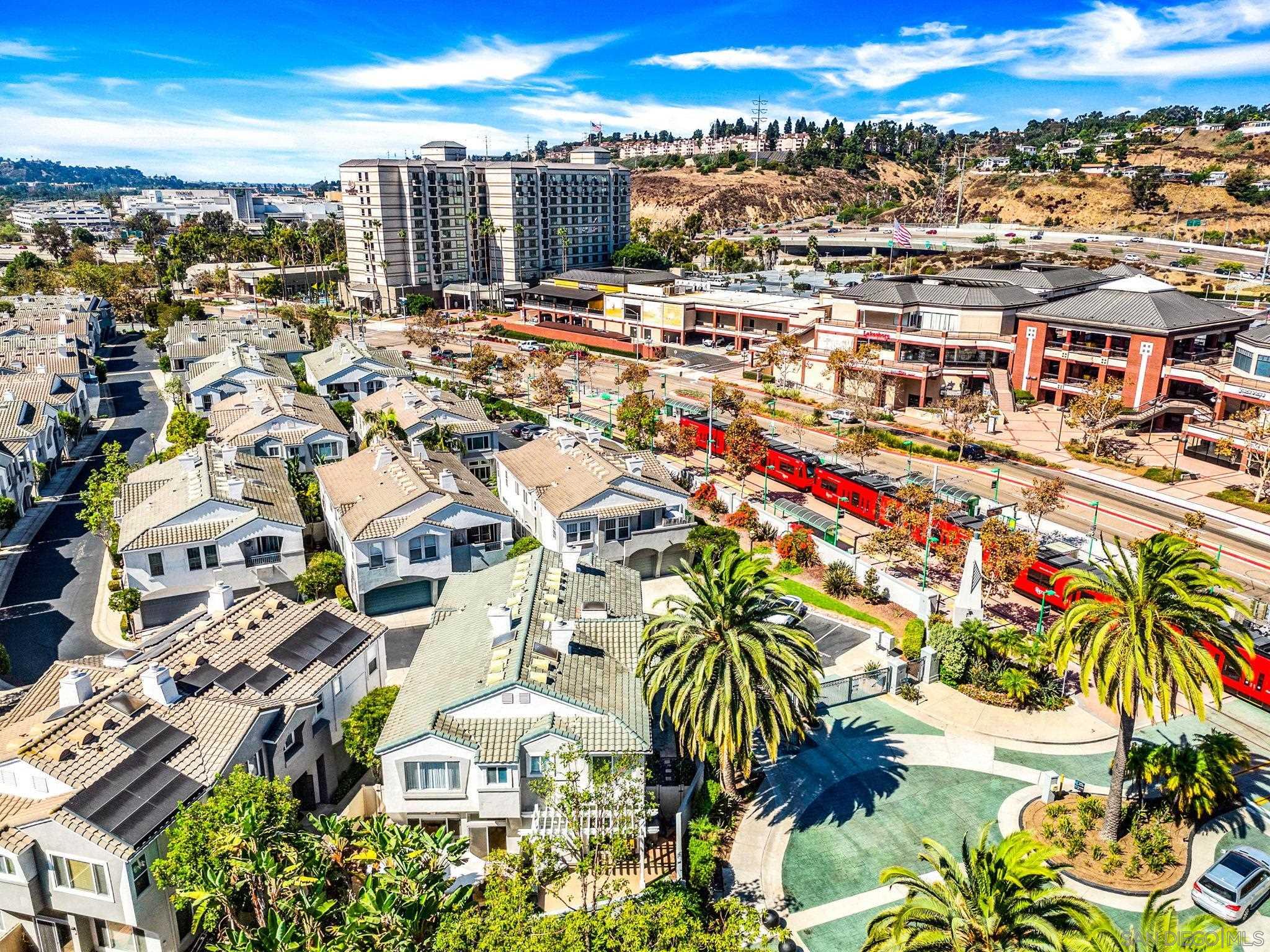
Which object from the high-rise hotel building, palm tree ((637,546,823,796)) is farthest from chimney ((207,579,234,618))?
the high-rise hotel building

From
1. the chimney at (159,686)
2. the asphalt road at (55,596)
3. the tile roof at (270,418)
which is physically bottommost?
the asphalt road at (55,596)

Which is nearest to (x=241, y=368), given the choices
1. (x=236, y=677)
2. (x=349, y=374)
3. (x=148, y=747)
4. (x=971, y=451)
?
(x=349, y=374)

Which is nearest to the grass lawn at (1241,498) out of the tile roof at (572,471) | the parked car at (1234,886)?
the tile roof at (572,471)

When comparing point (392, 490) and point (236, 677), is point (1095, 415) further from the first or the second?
point (236, 677)

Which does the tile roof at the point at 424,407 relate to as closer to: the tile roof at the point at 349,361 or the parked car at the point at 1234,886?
the tile roof at the point at 349,361

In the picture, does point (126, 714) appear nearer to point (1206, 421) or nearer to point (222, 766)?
point (222, 766)
